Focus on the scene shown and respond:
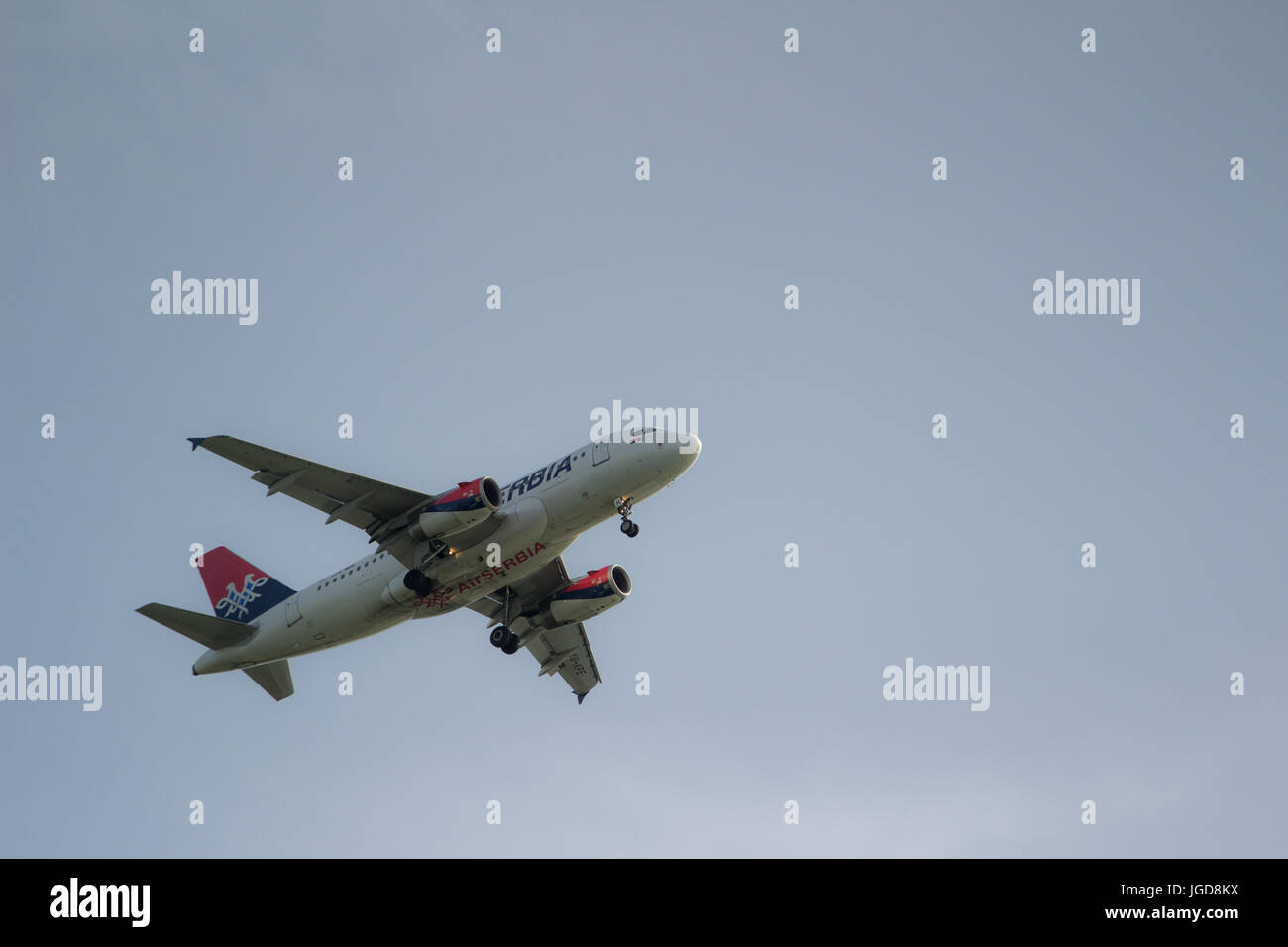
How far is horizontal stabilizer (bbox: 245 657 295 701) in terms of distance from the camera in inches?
2131

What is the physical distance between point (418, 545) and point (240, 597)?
37.5 ft

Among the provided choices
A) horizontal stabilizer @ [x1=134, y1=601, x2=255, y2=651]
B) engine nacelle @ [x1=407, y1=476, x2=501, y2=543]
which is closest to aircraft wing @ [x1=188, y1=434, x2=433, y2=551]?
engine nacelle @ [x1=407, y1=476, x2=501, y2=543]

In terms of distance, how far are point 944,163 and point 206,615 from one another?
36.4 metres

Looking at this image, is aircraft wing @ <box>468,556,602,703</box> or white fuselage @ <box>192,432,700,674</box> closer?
white fuselage @ <box>192,432,700,674</box>

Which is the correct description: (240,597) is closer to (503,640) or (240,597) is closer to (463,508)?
(503,640)

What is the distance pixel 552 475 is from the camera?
1841 inches

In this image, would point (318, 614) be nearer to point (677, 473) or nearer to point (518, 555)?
point (518, 555)

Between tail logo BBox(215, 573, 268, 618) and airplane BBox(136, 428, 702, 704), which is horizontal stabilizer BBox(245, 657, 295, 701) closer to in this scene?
airplane BBox(136, 428, 702, 704)

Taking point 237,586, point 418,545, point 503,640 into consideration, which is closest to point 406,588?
point 418,545

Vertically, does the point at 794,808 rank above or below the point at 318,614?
below

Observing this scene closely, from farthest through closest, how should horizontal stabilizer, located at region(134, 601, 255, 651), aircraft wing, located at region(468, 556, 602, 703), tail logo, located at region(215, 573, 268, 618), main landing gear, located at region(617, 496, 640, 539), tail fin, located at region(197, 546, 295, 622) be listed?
aircraft wing, located at region(468, 556, 602, 703) → tail logo, located at region(215, 573, 268, 618) → tail fin, located at region(197, 546, 295, 622) → horizontal stabilizer, located at region(134, 601, 255, 651) → main landing gear, located at region(617, 496, 640, 539)

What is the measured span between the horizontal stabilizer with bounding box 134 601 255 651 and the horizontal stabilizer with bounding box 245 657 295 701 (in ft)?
10.0

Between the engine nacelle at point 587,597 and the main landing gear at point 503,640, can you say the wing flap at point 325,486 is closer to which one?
the main landing gear at point 503,640
